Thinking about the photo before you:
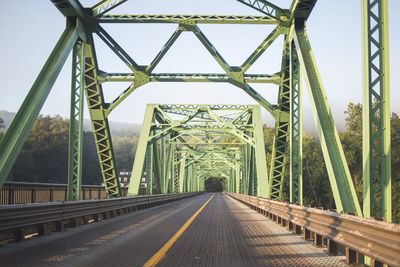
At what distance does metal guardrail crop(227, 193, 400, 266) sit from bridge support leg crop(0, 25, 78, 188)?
668 cm

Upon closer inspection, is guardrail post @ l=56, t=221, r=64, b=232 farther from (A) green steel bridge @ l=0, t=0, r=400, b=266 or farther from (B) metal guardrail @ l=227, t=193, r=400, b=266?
(B) metal guardrail @ l=227, t=193, r=400, b=266

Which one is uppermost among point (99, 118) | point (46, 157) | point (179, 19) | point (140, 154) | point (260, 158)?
point (179, 19)

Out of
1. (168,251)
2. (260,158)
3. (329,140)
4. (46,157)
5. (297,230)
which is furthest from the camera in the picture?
(46,157)

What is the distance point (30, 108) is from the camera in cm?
1360

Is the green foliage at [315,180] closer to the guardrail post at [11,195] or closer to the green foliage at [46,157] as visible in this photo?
the green foliage at [46,157]

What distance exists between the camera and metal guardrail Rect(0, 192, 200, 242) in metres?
10.2

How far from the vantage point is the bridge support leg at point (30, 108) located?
1259 centimetres

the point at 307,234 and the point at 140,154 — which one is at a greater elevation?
the point at 140,154

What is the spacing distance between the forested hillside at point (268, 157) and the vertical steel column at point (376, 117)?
5641 cm

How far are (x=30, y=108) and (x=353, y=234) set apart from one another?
8.89m

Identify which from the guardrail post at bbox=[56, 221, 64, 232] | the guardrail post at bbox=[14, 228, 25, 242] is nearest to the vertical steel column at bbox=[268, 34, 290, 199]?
the guardrail post at bbox=[56, 221, 64, 232]

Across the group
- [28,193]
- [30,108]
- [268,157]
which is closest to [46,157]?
[268,157]

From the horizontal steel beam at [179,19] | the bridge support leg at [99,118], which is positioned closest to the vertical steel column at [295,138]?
the horizontal steel beam at [179,19]

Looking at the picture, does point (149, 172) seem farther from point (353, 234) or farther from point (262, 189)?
point (353, 234)
